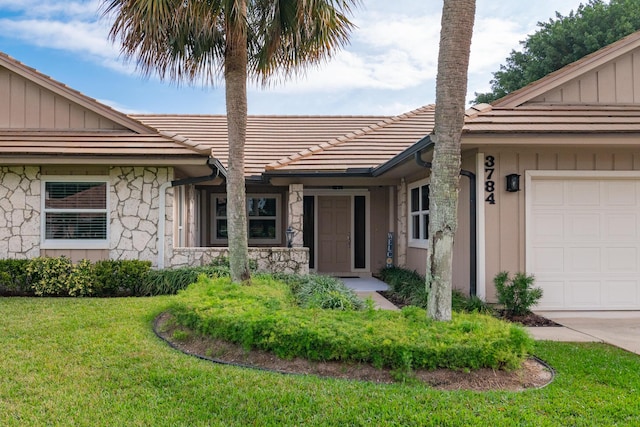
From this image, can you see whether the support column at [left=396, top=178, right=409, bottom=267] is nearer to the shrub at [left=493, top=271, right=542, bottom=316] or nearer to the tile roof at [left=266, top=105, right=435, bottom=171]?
the tile roof at [left=266, top=105, right=435, bottom=171]

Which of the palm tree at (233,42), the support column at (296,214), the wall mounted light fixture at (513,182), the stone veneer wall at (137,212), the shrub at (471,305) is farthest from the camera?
the support column at (296,214)

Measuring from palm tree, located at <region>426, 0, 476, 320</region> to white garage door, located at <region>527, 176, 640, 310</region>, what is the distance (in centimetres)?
347

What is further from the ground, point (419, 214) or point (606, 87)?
point (606, 87)

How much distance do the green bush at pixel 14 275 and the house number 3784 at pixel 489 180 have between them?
8.68 meters

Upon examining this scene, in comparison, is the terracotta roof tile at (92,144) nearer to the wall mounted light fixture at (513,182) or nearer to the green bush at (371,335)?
the green bush at (371,335)

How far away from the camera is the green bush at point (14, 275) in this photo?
8.29 m

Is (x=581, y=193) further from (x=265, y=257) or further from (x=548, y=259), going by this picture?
(x=265, y=257)

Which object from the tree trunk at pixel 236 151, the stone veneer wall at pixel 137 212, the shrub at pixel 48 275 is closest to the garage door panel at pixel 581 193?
the tree trunk at pixel 236 151

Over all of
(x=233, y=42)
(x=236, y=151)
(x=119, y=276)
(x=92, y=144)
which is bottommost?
(x=119, y=276)

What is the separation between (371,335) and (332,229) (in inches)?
323

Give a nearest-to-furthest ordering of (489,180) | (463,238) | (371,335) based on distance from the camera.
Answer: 1. (371,335)
2. (489,180)
3. (463,238)

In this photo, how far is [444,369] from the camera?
4023mm

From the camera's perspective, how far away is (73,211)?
30.1 feet

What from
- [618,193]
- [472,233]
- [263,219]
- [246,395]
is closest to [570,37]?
[618,193]
